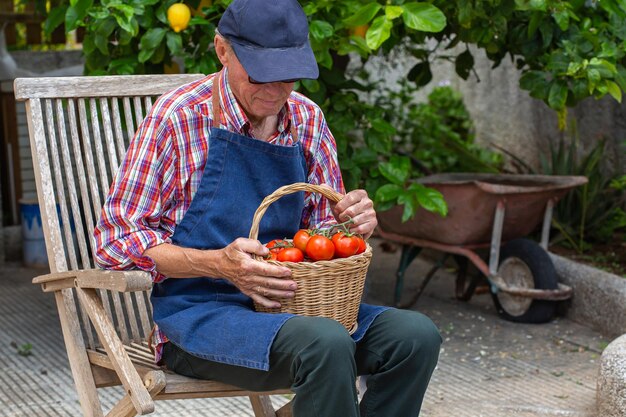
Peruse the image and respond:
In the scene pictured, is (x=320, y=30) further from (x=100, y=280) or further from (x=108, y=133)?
(x=100, y=280)

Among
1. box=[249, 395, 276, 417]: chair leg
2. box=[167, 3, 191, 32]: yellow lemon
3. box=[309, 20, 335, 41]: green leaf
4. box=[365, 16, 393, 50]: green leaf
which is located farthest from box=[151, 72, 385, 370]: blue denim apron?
box=[167, 3, 191, 32]: yellow lemon

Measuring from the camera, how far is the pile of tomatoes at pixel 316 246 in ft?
8.21

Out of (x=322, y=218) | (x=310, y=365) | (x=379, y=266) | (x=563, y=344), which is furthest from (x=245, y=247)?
(x=379, y=266)

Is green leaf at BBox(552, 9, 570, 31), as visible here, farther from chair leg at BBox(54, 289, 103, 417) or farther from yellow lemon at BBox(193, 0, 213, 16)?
chair leg at BBox(54, 289, 103, 417)

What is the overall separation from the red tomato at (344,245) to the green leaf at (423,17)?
1196 mm

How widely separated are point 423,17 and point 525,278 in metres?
2.04

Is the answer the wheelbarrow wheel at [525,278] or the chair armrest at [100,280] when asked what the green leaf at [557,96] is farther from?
the chair armrest at [100,280]

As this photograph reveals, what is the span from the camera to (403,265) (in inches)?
212

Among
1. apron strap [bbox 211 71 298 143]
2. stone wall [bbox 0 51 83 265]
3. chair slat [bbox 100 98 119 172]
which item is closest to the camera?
apron strap [bbox 211 71 298 143]

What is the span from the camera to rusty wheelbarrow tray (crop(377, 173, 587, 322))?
5031mm

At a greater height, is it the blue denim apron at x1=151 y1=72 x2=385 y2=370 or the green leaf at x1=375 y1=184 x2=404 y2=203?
the blue denim apron at x1=151 y1=72 x2=385 y2=370

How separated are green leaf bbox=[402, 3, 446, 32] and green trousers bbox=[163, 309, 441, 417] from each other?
50.4 inches

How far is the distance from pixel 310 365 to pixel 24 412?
1886mm

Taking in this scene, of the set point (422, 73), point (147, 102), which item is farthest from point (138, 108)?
point (422, 73)
